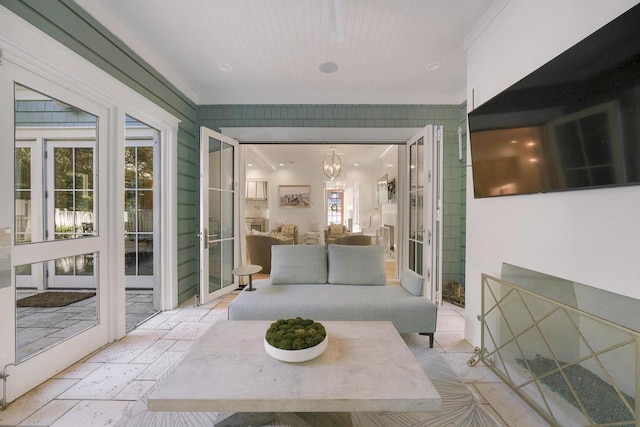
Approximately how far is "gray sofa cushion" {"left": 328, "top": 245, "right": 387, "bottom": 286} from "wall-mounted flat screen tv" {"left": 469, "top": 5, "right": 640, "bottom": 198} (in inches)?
55.3

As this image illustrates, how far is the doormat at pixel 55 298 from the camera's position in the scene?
224 cm

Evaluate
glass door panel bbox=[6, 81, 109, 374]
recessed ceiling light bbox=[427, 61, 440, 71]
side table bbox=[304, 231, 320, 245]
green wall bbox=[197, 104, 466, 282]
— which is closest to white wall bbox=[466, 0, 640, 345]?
recessed ceiling light bbox=[427, 61, 440, 71]

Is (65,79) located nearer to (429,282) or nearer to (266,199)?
(429,282)

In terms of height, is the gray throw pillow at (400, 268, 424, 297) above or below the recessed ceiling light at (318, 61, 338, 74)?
below

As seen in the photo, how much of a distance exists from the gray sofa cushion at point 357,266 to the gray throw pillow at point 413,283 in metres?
0.26

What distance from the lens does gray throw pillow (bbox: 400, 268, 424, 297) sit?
8.12 feet

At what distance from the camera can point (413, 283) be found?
254 cm

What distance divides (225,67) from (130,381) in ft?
10.1

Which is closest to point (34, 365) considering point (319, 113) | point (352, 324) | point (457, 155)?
point (352, 324)

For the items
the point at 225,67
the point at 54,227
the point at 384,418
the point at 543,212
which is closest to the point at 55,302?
the point at 54,227

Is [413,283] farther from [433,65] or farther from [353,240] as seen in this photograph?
[353,240]

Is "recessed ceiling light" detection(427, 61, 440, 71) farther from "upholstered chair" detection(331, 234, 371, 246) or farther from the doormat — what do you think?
the doormat

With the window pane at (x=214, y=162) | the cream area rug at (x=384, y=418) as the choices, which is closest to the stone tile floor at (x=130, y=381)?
the cream area rug at (x=384, y=418)

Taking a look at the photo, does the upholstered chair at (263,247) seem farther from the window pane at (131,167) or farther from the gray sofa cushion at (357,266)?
the gray sofa cushion at (357,266)
